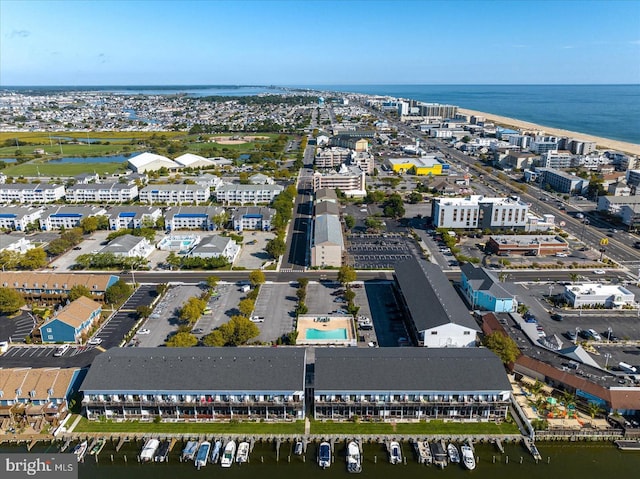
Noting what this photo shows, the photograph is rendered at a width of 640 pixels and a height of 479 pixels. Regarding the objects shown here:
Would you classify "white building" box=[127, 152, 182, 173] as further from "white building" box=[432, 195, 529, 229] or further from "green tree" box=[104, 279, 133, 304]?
"white building" box=[432, 195, 529, 229]

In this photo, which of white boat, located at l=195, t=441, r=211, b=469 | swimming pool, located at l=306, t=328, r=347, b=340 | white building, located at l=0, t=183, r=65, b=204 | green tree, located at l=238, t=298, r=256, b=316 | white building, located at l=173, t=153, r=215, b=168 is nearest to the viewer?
white boat, located at l=195, t=441, r=211, b=469

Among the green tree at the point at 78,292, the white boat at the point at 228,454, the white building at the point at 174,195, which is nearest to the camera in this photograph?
the white boat at the point at 228,454

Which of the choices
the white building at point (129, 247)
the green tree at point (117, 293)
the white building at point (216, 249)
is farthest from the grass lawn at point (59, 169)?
the green tree at point (117, 293)

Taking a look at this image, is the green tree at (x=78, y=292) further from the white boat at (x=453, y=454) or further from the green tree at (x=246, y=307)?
the white boat at (x=453, y=454)

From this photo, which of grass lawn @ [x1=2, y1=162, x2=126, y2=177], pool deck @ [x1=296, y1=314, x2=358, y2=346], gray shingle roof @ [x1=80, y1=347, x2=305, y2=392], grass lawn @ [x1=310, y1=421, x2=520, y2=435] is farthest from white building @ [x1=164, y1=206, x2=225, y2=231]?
grass lawn @ [x1=2, y1=162, x2=126, y2=177]

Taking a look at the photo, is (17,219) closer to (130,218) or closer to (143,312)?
(130,218)

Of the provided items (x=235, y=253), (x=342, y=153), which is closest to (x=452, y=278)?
(x=235, y=253)
